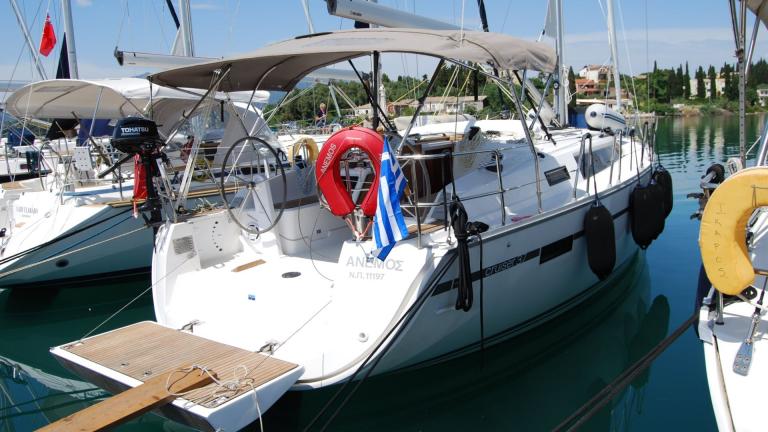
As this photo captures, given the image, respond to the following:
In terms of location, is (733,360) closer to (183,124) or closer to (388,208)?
(388,208)

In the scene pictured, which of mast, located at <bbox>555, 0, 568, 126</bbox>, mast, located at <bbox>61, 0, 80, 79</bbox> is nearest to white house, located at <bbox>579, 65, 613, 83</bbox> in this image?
mast, located at <bbox>555, 0, 568, 126</bbox>

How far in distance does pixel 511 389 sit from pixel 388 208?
2.09 metres

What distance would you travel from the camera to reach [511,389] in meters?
5.22

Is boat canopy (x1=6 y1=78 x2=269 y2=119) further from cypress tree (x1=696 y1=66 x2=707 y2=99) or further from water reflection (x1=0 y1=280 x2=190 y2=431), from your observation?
cypress tree (x1=696 y1=66 x2=707 y2=99)

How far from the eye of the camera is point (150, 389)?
3727 millimetres

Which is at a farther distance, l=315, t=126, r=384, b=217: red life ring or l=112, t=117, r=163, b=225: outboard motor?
l=112, t=117, r=163, b=225: outboard motor

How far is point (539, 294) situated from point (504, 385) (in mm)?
982

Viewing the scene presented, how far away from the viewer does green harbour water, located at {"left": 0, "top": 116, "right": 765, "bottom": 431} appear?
4773 mm

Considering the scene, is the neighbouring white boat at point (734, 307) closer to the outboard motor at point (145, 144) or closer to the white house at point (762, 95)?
the outboard motor at point (145, 144)

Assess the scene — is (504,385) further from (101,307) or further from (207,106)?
(101,307)

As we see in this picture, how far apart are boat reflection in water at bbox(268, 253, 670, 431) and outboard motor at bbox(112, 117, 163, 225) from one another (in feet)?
8.29

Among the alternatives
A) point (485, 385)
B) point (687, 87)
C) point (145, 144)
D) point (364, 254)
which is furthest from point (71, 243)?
point (687, 87)

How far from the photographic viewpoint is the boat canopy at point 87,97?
9.83 meters

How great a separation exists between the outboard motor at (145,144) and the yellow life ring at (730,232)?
4879 millimetres
